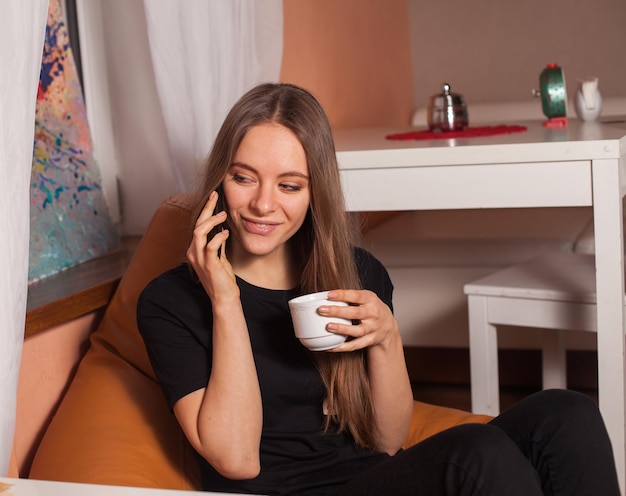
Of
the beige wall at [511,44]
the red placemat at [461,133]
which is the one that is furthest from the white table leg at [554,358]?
the beige wall at [511,44]

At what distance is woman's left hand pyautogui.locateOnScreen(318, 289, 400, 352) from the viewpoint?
1.25 meters

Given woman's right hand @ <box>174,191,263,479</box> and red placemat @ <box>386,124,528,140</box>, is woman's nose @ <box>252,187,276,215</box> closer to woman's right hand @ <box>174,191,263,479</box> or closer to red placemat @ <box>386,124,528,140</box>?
woman's right hand @ <box>174,191,263,479</box>

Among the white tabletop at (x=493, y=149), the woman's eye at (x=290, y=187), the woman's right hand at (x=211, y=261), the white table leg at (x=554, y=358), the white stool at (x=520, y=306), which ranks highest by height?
→ the woman's eye at (x=290, y=187)

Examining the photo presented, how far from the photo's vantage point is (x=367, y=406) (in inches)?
57.9

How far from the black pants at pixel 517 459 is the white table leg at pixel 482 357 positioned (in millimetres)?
808

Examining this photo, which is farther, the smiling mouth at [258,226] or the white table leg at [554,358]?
the white table leg at [554,358]

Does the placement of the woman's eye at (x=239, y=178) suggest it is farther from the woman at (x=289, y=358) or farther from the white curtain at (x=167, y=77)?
the white curtain at (x=167, y=77)

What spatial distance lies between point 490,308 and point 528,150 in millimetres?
465

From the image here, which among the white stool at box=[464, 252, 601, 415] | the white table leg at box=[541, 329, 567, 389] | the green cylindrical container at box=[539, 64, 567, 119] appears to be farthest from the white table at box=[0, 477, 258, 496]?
the green cylindrical container at box=[539, 64, 567, 119]

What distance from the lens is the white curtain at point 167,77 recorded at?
6.15 feet

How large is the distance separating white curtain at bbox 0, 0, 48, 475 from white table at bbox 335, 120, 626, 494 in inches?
40.2

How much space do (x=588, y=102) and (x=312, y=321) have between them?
1.65 meters

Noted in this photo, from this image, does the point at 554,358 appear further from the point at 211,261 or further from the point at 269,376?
the point at 211,261

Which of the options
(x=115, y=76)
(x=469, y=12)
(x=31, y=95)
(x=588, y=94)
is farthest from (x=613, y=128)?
(x=469, y=12)
